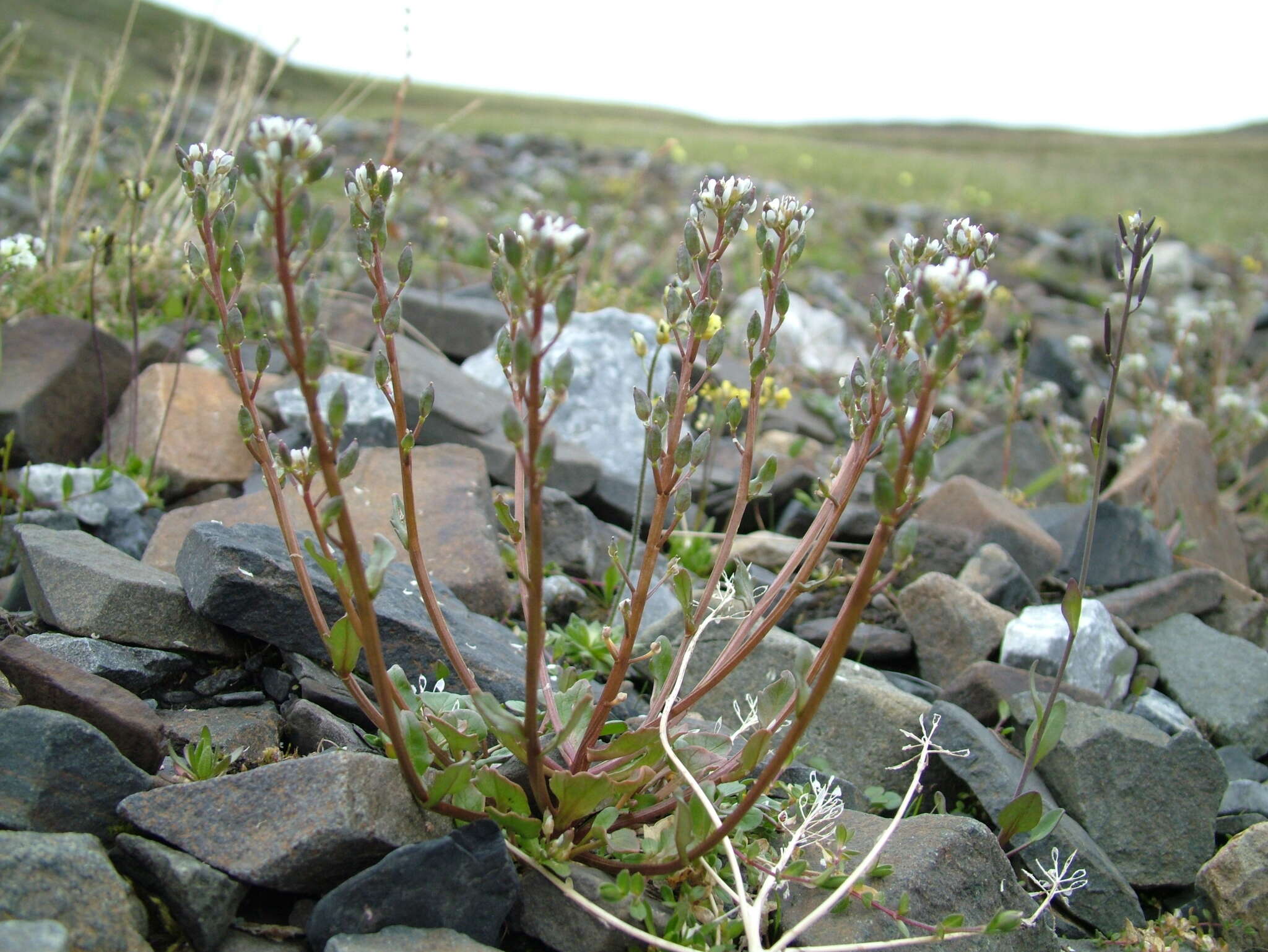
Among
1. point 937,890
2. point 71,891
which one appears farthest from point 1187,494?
point 71,891

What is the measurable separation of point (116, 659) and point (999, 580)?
9.14 feet

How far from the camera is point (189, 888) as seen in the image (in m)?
1.62

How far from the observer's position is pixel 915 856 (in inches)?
78.2

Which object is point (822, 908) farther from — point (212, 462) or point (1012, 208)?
point (1012, 208)

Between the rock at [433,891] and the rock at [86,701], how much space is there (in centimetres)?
52

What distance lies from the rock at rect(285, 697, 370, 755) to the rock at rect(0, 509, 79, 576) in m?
1.35

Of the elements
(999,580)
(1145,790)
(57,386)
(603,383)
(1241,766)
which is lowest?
(1241,766)

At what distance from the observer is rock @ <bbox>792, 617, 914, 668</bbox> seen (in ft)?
10.7

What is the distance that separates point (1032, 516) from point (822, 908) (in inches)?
121

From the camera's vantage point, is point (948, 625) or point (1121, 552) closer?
point (948, 625)

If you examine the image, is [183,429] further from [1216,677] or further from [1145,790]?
[1216,677]

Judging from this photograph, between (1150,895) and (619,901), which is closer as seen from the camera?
(619,901)

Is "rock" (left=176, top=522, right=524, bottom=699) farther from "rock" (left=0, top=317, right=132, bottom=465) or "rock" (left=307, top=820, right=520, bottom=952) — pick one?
"rock" (left=0, top=317, right=132, bottom=465)

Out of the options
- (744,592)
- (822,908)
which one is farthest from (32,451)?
(822,908)
